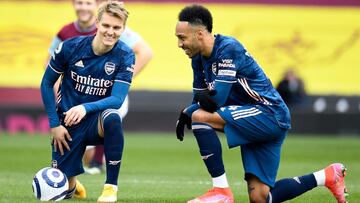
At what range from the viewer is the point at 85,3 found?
11.5m

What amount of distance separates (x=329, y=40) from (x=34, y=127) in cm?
931

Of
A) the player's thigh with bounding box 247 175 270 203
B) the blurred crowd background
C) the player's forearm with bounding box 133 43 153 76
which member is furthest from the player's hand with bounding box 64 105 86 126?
the blurred crowd background

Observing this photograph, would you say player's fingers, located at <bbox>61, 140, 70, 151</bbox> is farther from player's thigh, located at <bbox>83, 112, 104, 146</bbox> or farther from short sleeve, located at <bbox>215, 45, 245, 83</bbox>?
short sleeve, located at <bbox>215, 45, 245, 83</bbox>

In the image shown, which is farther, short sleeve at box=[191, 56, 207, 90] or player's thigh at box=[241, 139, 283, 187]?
short sleeve at box=[191, 56, 207, 90]

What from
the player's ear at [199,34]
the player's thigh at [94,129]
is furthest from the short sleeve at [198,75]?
the player's thigh at [94,129]

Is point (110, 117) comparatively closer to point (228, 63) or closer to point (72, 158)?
point (72, 158)

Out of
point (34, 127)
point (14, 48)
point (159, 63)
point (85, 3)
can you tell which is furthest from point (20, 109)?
point (85, 3)

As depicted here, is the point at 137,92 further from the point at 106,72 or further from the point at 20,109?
the point at 106,72

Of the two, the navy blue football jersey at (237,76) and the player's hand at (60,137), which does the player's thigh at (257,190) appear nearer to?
the navy blue football jersey at (237,76)

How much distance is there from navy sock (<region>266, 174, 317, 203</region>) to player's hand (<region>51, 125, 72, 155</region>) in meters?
1.90

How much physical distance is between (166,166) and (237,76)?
634 cm

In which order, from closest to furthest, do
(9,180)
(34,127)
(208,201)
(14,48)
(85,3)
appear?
(208,201)
(9,180)
(85,3)
(34,127)
(14,48)

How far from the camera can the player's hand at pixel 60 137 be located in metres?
7.96

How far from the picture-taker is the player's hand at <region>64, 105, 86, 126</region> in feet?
25.1
